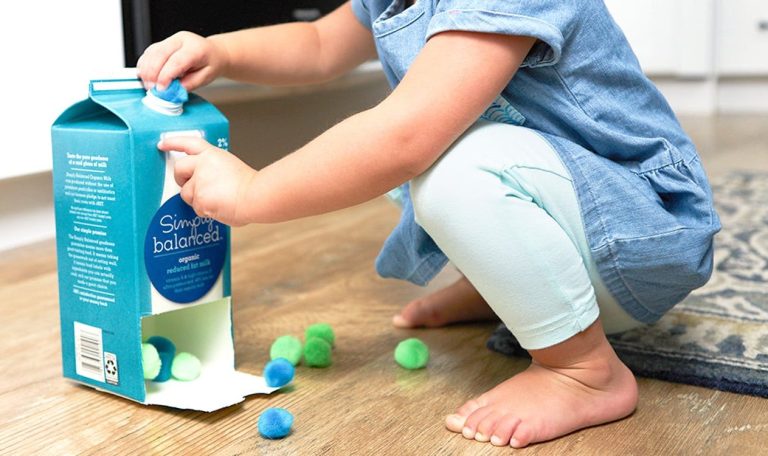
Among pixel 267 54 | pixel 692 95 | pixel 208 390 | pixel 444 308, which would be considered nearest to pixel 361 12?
pixel 267 54

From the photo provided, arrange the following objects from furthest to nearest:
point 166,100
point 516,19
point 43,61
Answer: point 43,61, point 166,100, point 516,19

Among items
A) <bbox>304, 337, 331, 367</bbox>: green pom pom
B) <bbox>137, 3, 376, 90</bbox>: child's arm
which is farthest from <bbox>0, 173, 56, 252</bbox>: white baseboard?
<bbox>304, 337, 331, 367</bbox>: green pom pom

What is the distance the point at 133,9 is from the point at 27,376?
2.22 feet

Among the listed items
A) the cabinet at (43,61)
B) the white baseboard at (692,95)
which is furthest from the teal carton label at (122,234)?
the white baseboard at (692,95)

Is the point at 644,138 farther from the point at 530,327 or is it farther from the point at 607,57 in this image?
the point at 530,327

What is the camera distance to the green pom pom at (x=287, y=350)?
0.87m

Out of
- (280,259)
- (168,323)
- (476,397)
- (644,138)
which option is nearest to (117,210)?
(168,323)

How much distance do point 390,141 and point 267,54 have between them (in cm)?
31

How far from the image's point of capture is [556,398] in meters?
0.73

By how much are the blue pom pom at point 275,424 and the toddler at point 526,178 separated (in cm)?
13

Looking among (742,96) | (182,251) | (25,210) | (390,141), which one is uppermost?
(390,141)

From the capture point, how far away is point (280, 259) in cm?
129

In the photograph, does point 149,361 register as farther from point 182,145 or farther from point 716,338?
point 716,338

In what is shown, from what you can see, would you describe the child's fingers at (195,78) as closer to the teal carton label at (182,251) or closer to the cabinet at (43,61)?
the teal carton label at (182,251)
